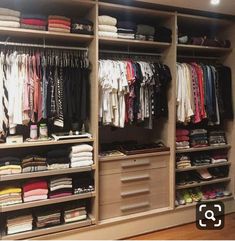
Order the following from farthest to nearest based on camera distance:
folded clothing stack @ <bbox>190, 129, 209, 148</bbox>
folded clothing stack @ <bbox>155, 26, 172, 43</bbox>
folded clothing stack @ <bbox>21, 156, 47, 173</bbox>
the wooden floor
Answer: folded clothing stack @ <bbox>190, 129, 209, 148</bbox>
folded clothing stack @ <bbox>155, 26, 172, 43</bbox>
the wooden floor
folded clothing stack @ <bbox>21, 156, 47, 173</bbox>

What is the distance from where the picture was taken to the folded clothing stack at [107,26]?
92.6 inches

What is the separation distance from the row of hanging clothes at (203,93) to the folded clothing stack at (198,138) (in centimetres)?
13

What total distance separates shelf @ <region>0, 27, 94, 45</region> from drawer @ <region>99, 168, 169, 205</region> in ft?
4.06

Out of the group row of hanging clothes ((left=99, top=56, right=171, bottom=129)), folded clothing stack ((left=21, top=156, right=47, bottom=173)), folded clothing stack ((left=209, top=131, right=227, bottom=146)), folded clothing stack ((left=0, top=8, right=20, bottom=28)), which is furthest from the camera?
folded clothing stack ((left=209, top=131, right=227, bottom=146))

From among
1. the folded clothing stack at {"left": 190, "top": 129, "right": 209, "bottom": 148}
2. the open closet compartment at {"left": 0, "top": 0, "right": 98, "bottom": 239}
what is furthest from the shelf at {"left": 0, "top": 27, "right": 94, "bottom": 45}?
the folded clothing stack at {"left": 190, "top": 129, "right": 209, "bottom": 148}

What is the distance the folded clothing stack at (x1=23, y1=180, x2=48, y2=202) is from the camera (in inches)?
85.1

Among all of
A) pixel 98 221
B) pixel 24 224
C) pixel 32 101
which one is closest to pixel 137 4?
pixel 32 101

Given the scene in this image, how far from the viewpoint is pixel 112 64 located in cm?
240

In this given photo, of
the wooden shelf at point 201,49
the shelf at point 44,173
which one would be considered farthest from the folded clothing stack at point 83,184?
the wooden shelf at point 201,49

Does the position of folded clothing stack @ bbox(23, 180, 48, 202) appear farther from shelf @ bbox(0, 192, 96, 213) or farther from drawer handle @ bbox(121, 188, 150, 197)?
drawer handle @ bbox(121, 188, 150, 197)

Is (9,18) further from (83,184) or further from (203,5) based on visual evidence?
(203,5)

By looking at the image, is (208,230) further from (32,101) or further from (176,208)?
(32,101)

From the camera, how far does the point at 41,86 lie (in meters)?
2.17

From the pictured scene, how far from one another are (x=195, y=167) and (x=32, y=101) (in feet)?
5.84
